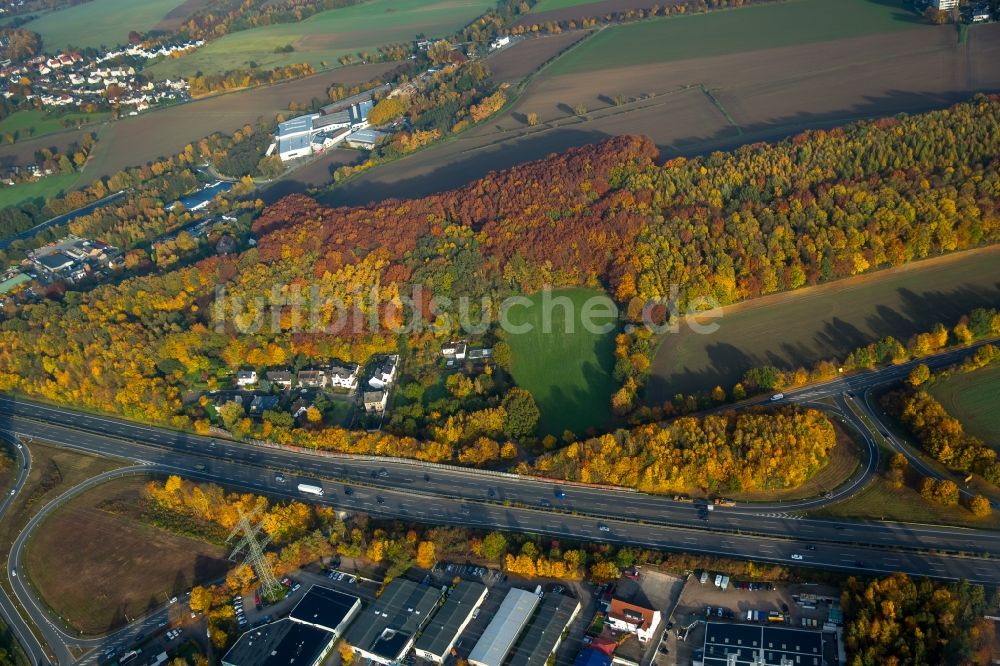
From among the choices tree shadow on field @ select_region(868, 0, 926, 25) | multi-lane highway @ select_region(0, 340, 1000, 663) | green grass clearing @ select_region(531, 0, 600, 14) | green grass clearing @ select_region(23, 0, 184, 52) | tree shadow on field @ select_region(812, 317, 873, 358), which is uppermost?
green grass clearing @ select_region(23, 0, 184, 52)

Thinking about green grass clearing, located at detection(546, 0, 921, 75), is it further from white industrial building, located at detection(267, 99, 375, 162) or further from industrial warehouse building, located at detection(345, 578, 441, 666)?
industrial warehouse building, located at detection(345, 578, 441, 666)

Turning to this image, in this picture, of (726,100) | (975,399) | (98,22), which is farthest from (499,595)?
(98,22)

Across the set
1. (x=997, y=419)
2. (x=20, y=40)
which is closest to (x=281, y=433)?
(x=997, y=419)

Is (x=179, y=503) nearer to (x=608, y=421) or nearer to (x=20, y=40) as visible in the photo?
(x=608, y=421)

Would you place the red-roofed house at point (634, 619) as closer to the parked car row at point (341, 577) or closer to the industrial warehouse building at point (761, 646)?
the industrial warehouse building at point (761, 646)

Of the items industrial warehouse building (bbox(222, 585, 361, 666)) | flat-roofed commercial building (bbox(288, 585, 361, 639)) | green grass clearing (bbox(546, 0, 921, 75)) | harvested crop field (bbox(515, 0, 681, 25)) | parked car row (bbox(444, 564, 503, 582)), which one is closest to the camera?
industrial warehouse building (bbox(222, 585, 361, 666))

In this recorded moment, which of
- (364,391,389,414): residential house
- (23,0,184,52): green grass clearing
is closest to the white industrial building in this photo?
(364,391,389,414): residential house

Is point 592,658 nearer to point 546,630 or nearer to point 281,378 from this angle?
point 546,630
